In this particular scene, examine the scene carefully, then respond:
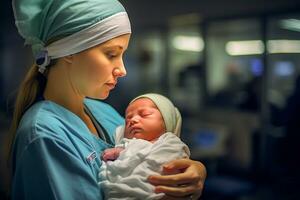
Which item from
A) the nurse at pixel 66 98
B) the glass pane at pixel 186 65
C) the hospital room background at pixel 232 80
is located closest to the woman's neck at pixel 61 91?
the nurse at pixel 66 98

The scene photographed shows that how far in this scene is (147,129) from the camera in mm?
884

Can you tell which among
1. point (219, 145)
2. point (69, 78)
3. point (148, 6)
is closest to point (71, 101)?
point (69, 78)

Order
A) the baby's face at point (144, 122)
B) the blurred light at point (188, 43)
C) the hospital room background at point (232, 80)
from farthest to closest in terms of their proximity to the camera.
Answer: the blurred light at point (188, 43) → the hospital room background at point (232, 80) → the baby's face at point (144, 122)

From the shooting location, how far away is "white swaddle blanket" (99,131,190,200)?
0.79 metres

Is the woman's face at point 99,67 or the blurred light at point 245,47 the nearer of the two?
the woman's face at point 99,67

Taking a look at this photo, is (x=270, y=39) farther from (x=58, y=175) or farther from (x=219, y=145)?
(x=58, y=175)

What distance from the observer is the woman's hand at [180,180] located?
2.61 feet

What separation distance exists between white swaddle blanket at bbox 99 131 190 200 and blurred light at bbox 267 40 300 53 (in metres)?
1.02

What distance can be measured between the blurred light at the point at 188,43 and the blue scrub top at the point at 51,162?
1.27m

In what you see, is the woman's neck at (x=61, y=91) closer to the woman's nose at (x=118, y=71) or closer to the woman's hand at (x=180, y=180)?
the woman's nose at (x=118, y=71)

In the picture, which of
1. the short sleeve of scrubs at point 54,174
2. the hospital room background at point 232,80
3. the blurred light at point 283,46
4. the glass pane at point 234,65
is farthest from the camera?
the glass pane at point 234,65

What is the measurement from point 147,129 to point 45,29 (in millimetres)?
320

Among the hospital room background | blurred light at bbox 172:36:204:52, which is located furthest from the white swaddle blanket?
blurred light at bbox 172:36:204:52

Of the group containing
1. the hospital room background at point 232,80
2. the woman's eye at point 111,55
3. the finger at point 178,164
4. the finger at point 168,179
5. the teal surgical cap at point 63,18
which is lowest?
the hospital room background at point 232,80
